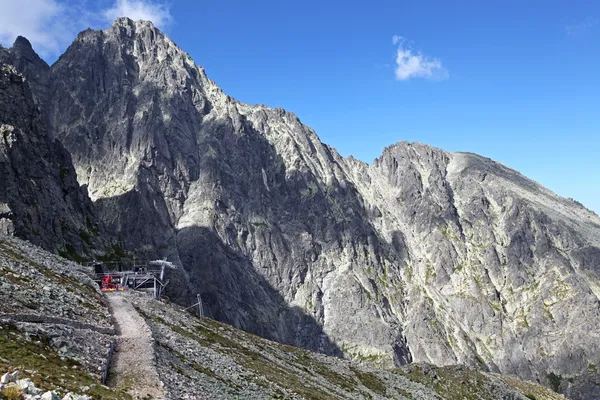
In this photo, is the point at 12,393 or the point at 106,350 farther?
the point at 106,350

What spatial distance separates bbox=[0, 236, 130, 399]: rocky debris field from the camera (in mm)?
27203

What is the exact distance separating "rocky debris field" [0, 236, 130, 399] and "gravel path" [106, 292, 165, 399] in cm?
143

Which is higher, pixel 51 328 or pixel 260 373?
pixel 51 328

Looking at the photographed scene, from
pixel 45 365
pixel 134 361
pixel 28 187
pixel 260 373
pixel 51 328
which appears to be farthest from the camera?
pixel 28 187

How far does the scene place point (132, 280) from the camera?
340ft

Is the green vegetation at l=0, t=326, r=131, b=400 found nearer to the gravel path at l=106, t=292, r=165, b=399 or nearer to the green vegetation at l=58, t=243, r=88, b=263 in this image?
the gravel path at l=106, t=292, r=165, b=399

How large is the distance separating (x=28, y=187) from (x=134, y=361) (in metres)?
159

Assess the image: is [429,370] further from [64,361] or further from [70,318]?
[64,361]

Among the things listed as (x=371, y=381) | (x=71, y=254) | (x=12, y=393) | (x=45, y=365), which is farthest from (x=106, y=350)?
(x=71, y=254)

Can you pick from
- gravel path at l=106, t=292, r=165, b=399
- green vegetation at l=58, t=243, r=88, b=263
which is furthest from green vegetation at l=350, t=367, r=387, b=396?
green vegetation at l=58, t=243, r=88, b=263

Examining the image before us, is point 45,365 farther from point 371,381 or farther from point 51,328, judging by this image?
point 371,381

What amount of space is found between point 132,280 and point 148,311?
3522cm

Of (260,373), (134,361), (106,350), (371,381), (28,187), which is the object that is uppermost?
(28,187)

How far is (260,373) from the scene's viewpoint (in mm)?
60375
